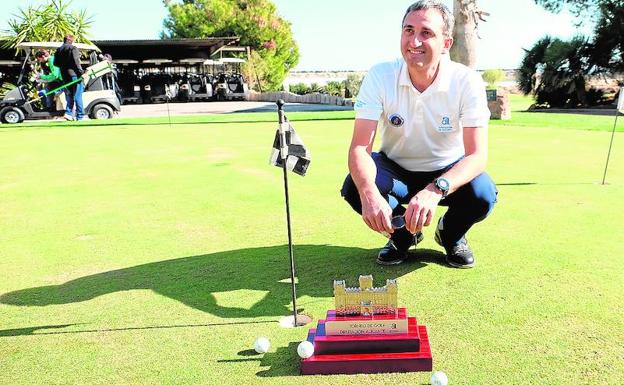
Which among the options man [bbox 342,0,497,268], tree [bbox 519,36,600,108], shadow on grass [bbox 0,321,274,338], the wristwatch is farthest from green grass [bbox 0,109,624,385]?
tree [bbox 519,36,600,108]

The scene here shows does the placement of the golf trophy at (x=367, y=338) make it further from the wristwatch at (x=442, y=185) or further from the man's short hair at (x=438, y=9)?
the man's short hair at (x=438, y=9)

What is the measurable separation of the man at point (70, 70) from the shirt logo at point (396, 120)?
45.4 feet

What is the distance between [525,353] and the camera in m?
2.38

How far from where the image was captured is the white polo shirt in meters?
3.21

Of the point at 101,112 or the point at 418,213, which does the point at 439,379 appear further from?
the point at 101,112

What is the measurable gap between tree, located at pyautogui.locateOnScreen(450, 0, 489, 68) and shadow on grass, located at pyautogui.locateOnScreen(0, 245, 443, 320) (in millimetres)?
13724

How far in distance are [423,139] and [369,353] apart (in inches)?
59.4

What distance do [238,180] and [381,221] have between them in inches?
165

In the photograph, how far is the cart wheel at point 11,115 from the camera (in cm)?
1658

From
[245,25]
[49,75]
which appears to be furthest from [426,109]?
[245,25]

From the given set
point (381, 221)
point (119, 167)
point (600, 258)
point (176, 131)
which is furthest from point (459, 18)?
point (381, 221)

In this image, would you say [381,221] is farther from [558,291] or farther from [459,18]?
[459,18]

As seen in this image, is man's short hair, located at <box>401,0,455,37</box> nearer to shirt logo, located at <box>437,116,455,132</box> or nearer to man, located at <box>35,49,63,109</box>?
shirt logo, located at <box>437,116,455,132</box>

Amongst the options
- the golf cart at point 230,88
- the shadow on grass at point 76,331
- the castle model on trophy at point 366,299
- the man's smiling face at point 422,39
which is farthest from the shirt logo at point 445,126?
the golf cart at point 230,88
